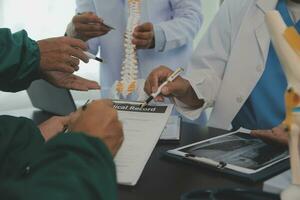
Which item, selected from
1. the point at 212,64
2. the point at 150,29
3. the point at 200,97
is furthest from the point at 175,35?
the point at 200,97

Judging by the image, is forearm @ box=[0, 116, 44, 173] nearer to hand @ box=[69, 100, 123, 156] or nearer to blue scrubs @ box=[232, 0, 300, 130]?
hand @ box=[69, 100, 123, 156]

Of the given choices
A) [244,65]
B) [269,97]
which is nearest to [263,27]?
[244,65]

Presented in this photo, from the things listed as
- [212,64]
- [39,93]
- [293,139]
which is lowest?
[39,93]

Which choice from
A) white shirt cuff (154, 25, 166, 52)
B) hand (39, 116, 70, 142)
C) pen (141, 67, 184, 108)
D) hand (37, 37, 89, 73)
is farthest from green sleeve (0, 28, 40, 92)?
white shirt cuff (154, 25, 166, 52)

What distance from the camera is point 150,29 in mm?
1548

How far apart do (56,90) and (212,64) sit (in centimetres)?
52

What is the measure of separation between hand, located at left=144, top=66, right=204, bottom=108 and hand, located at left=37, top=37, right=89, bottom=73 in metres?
0.19

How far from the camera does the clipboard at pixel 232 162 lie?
80 cm

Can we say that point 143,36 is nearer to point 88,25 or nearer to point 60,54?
point 88,25

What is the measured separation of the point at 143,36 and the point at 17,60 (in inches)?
23.7

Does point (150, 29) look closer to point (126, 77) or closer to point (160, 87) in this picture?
point (126, 77)

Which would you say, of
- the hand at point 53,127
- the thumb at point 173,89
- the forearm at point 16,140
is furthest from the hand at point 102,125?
the thumb at point 173,89

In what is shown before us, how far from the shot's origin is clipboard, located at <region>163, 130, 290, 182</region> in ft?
2.64

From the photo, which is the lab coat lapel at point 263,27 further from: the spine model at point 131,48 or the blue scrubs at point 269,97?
the spine model at point 131,48
